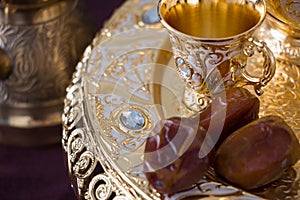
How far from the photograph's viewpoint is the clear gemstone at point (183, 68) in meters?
0.69

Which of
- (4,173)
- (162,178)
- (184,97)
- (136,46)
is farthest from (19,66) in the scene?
(162,178)

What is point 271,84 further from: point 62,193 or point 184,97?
point 62,193

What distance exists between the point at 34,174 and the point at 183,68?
498 millimetres

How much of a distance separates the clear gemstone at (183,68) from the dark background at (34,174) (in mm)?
427

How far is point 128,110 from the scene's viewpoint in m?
0.74

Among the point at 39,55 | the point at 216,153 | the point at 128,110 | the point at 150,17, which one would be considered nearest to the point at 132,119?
the point at 128,110

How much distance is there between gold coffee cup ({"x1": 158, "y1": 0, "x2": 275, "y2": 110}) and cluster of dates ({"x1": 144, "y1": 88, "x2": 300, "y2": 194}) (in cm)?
7

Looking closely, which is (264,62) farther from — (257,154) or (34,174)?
(34,174)

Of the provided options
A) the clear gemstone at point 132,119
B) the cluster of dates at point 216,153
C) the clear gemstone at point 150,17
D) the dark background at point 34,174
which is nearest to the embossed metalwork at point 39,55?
the dark background at point 34,174

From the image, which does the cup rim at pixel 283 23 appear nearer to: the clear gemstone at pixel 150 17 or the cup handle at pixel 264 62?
the cup handle at pixel 264 62

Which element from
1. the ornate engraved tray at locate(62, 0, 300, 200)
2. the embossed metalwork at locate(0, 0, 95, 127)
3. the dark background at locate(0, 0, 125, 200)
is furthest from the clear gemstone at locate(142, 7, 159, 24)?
the dark background at locate(0, 0, 125, 200)

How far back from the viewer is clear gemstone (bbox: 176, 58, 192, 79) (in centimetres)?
69

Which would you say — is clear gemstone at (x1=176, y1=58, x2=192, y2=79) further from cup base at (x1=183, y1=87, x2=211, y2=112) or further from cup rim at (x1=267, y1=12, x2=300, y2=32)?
cup rim at (x1=267, y1=12, x2=300, y2=32)

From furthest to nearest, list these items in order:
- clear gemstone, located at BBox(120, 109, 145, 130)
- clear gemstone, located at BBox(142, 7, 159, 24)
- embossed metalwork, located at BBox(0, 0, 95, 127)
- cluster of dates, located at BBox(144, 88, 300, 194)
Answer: embossed metalwork, located at BBox(0, 0, 95, 127), clear gemstone, located at BBox(142, 7, 159, 24), clear gemstone, located at BBox(120, 109, 145, 130), cluster of dates, located at BBox(144, 88, 300, 194)
